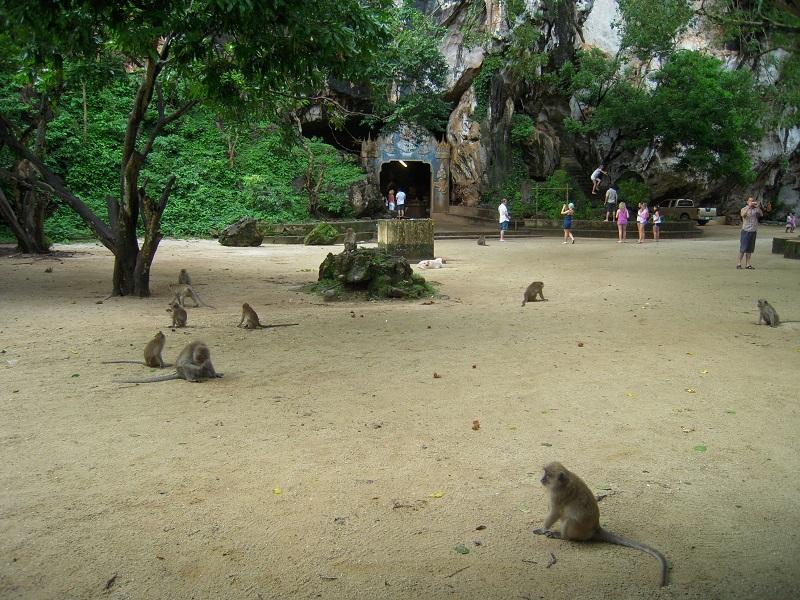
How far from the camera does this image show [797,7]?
566 centimetres

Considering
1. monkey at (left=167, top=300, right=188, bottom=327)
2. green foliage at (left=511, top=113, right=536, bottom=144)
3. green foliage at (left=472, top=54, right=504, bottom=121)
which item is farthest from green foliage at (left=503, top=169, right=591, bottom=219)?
monkey at (left=167, top=300, right=188, bottom=327)

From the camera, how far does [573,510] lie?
386 centimetres

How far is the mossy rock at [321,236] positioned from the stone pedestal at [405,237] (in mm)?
6501

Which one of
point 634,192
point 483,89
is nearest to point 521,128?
point 483,89

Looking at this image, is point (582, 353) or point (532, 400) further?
point (582, 353)

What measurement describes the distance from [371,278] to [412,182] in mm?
31478

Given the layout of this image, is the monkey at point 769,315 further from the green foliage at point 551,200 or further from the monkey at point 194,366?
the green foliage at point 551,200

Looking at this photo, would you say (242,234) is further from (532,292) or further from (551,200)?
(551,200)

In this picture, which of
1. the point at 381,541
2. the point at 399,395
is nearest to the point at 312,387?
the point at 399,395

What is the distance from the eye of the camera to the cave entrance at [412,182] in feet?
140

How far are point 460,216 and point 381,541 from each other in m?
34.0

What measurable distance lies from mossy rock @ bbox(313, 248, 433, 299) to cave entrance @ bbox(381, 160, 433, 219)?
29.4m

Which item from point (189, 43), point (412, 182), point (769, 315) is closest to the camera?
point (189, 43)

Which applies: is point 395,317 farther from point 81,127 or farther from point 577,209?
point 577,209
